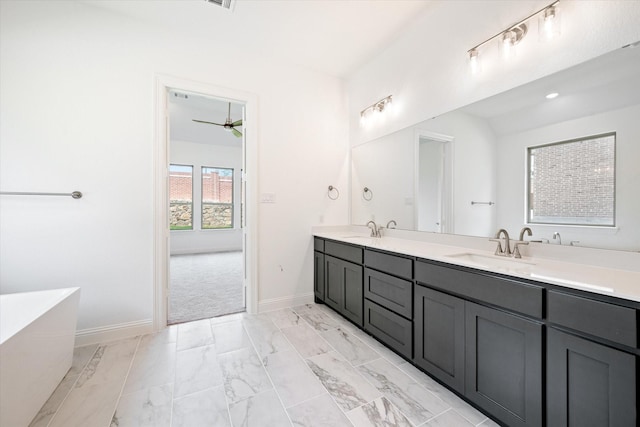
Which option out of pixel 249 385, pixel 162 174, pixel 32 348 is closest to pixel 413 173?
pixel 249 385

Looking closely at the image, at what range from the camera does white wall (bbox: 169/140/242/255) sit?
663 cm

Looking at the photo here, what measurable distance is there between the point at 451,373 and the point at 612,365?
2.51ft

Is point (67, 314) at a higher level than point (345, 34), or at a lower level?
lower

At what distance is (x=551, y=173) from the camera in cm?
163

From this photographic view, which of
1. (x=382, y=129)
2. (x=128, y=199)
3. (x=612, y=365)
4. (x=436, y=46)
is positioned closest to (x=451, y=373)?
(x=612, y=365)

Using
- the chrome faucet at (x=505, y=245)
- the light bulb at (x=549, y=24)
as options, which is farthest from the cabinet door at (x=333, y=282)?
the light bulb at (x=549, y=24)

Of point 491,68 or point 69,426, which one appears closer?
point 69,426

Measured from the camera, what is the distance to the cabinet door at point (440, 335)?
1.51m

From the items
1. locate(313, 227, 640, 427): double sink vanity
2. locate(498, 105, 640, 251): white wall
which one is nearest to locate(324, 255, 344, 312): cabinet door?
locate(313, 227, 640, 427): double sink vanity

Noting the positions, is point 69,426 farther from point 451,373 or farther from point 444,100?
point 444,100

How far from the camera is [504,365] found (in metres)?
1.30

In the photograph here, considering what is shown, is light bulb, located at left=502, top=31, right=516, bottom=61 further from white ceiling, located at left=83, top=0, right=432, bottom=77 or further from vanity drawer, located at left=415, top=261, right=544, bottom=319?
vanity drawer, located at left=415, top=261, right=544, bottom=319

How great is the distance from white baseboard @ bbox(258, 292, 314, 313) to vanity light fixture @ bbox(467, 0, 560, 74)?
8.94 ft

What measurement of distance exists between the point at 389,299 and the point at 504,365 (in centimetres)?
82
